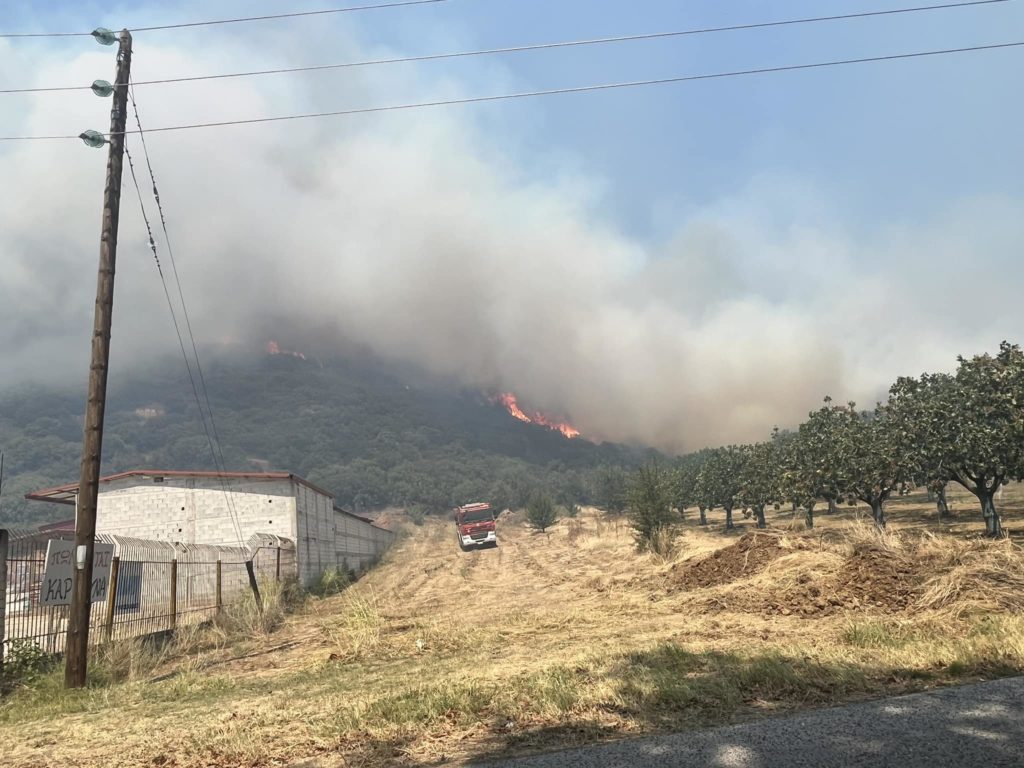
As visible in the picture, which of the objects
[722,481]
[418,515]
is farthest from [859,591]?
[418,515]

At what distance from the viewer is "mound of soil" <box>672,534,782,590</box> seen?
18703 mm

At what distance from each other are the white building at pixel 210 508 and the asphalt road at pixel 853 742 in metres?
29.3

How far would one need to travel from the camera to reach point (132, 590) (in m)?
15.5

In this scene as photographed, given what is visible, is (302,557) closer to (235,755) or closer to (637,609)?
(637,609)

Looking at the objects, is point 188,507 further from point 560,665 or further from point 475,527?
point 475,527

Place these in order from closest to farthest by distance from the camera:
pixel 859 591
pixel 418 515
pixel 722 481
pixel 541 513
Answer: pixel 859 591 < pixel 722 481 < pixel 541 513 < pixel 418 515

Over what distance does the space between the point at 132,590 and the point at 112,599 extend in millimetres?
1534

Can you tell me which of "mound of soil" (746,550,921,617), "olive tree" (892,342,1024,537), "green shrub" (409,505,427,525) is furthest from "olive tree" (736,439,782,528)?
"green shrub" (409,505,427,525)

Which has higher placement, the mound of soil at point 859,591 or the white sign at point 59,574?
the white sign at point 59,574

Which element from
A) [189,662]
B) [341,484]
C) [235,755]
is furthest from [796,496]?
[341,484]

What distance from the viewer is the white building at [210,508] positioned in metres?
33.0

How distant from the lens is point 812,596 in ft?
47.1

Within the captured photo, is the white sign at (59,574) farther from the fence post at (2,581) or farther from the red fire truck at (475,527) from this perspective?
the red fire truck at (475,527)

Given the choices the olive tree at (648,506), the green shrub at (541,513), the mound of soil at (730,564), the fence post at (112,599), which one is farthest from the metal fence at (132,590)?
the green shrub at (541,513)
